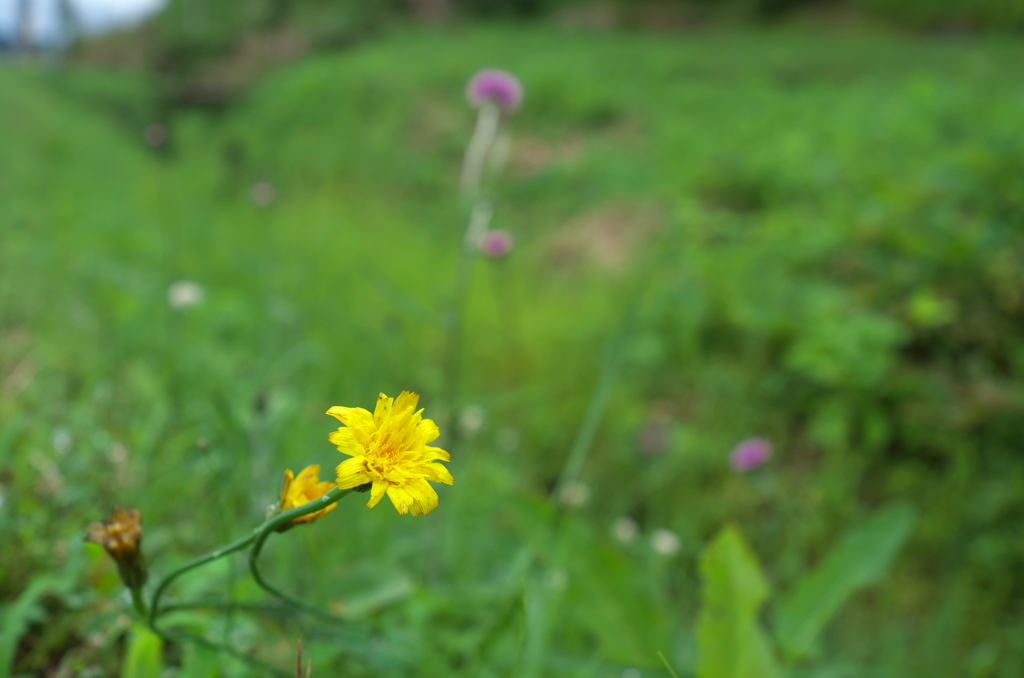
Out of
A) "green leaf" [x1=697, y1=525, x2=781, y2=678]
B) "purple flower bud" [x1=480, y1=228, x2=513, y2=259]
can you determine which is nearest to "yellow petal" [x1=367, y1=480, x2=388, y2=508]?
"green leaf" [x1=697, y1=525, x2=781, y2=678]

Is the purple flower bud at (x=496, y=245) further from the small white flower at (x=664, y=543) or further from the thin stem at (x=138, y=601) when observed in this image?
the thin stem at (x=138, y=601)

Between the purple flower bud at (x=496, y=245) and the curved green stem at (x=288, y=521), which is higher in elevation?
the curved green stem at (x=288, y=521)

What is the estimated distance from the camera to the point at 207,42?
37.0 ft

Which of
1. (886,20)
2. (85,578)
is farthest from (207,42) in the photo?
(85,578)

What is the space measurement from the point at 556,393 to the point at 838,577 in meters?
1.17

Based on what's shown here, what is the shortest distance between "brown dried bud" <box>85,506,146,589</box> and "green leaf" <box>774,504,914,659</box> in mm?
1026

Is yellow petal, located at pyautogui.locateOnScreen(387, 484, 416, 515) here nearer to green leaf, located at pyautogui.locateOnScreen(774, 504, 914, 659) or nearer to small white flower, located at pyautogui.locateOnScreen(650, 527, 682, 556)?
green leaf, located at pyautogui.locateOnScreen(774, 504, 914, 659)

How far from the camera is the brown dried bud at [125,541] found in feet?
1.74

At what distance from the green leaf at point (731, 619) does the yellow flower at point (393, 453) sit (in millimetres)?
724

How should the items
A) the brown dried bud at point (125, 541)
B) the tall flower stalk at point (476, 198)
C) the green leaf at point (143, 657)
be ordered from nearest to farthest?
the brown dried bud at point (125, 541), the green leaf at point (143, 657), the tall flower stalk at point (476, 198)

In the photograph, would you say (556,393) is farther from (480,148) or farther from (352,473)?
(352,473)

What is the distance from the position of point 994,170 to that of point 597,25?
11628 millimetres

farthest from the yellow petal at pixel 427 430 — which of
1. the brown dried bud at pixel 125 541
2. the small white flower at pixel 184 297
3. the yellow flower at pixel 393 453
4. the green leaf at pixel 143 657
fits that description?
the small white flower at pixel 184 297

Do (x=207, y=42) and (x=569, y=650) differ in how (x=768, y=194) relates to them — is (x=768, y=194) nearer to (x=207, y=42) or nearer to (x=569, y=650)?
(x=569, y=650)
